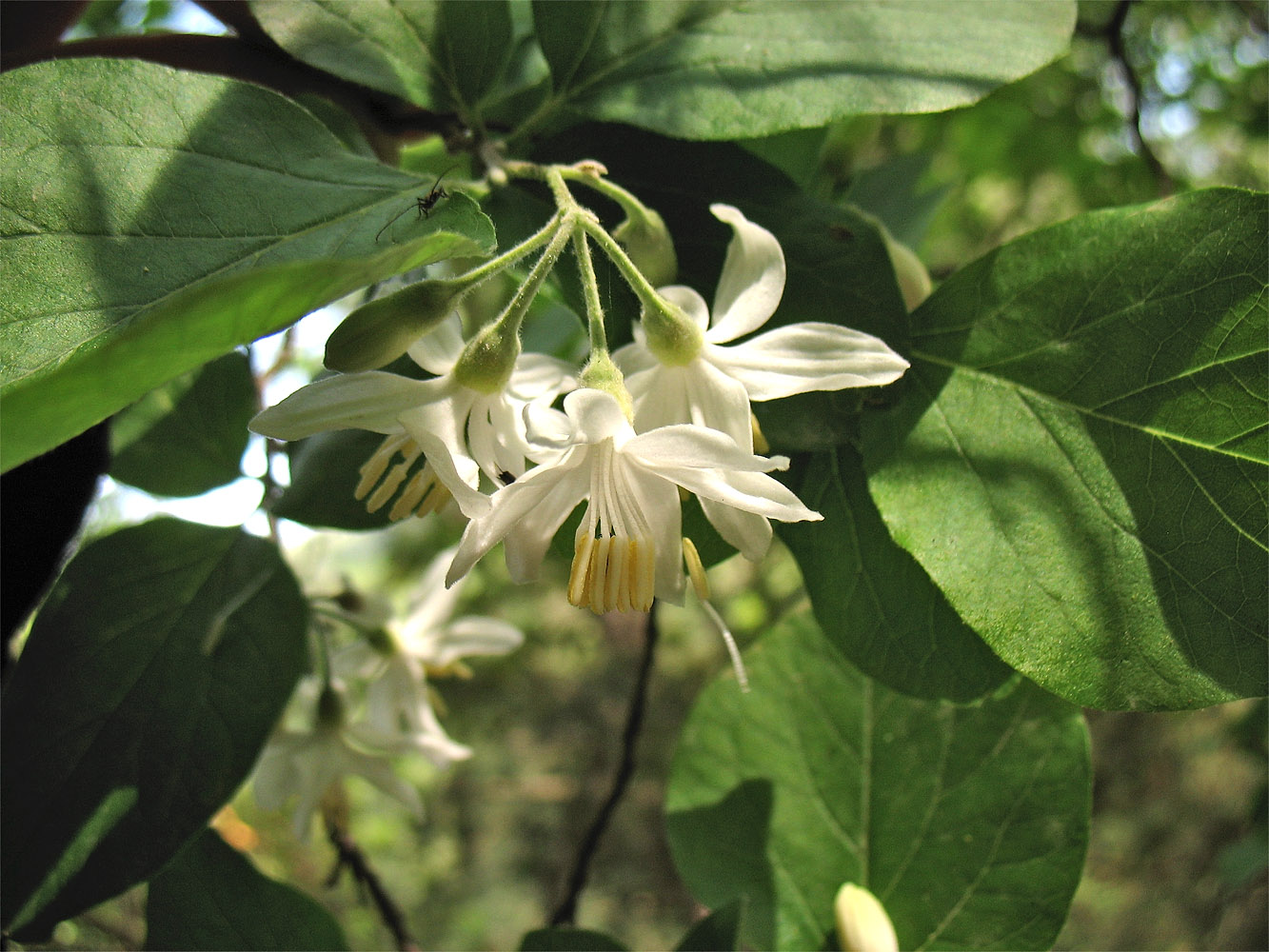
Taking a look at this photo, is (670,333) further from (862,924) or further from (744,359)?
(862,924)

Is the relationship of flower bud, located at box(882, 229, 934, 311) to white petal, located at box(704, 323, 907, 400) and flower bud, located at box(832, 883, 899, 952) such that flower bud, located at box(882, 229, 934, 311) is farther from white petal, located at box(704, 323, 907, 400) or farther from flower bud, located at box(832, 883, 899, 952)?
flower bud, located at box(832, 883, 899, 952)

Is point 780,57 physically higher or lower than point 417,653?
higher

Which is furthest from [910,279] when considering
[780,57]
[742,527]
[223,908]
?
[223,908]

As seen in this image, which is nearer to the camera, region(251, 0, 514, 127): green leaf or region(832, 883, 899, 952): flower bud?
region(251, 0, 514, 127): green leaf

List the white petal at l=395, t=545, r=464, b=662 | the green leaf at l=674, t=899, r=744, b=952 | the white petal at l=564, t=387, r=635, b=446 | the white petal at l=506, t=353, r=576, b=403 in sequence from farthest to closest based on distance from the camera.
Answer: the white petal at l=395, t=545, r=464, b=662, the green leaf at l=674, t=899, r=744, b=952, the white petal at l=506, t=353, r=576, b=403, the white petal at l=564, t=387, r=635, b=446

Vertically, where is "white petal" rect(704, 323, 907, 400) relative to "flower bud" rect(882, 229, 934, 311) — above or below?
above

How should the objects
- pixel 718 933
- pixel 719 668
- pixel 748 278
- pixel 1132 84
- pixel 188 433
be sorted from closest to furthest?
pixel 748 278 → pixel 718 933 → pixel 188 433 → pixel 1132 84 → pixel 719 668

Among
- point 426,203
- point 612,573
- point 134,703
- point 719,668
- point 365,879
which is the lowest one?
point 719,668

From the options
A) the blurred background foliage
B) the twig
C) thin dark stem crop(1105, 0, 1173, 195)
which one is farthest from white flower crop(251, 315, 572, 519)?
the blurred background foliage

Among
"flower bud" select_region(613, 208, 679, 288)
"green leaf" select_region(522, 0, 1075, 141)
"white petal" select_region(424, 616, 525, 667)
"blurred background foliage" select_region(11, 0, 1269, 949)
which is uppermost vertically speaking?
"green leaf" select_region(522, 0, 1075, 141)
